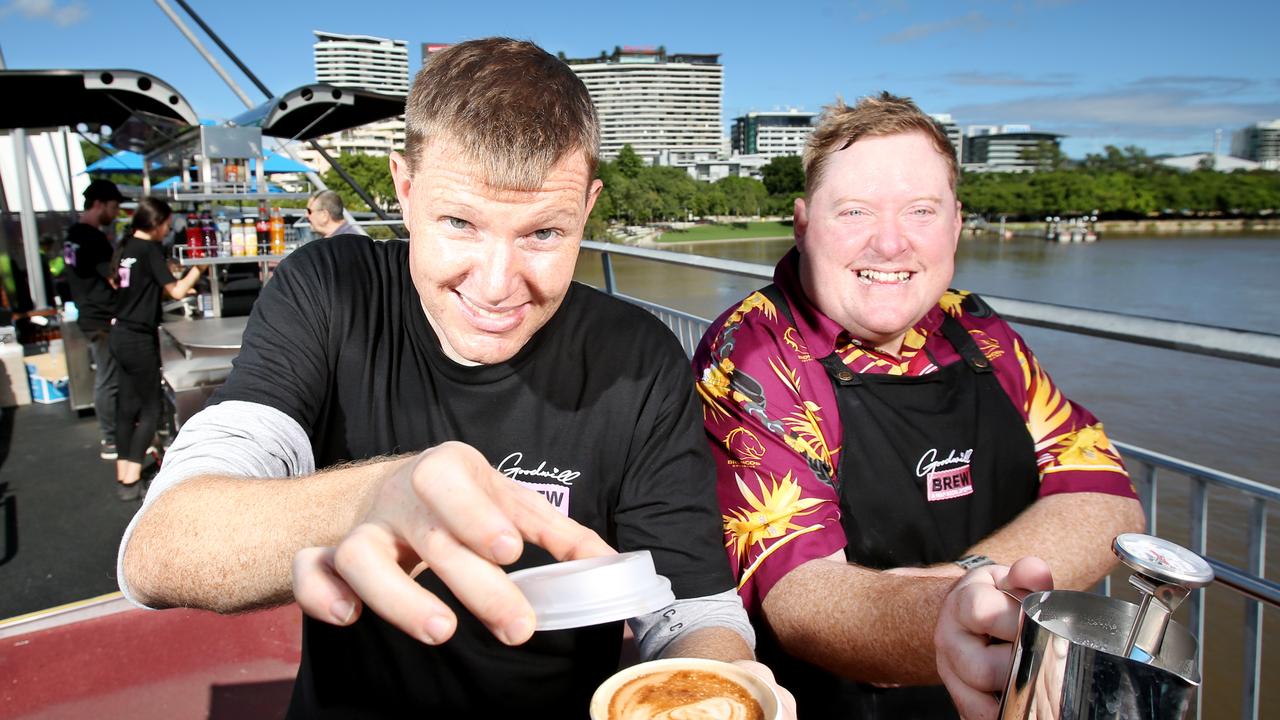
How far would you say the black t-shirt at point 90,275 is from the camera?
230 inches

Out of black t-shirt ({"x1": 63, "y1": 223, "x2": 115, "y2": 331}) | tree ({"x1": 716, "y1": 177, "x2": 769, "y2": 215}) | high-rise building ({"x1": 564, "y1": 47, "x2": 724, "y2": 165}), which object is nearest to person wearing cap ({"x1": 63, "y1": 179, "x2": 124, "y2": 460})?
black t-shirt ({"x1": 63, "y1": 223, "x2": 115, "y2": 331})

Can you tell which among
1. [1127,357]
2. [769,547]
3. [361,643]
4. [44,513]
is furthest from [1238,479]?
[1127,357]

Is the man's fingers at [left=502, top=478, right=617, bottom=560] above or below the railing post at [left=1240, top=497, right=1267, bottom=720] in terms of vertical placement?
above

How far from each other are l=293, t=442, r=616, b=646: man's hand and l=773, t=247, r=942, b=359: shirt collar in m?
1.29

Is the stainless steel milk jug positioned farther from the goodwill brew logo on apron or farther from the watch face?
the goodwill brew logo on apron

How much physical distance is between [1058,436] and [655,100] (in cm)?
15591

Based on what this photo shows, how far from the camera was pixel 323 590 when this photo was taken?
743mm

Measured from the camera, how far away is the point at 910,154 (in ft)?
6.43

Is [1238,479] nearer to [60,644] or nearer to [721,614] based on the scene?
[721,614]

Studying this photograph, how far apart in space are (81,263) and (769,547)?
20.1ft

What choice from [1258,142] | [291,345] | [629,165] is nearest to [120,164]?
[291,345]

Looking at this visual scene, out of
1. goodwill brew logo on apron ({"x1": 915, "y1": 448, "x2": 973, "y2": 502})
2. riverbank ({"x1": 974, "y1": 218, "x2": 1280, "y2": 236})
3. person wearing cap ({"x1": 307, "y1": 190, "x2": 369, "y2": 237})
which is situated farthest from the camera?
riverbank ({"x1": 974, "y1": 218, "x2": 1280, "y2": 236})

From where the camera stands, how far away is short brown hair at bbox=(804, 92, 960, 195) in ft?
6.39

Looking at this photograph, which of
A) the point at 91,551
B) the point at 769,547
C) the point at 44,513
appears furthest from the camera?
the point at 44,513
